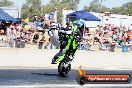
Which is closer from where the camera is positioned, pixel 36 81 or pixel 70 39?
pixel 36 81

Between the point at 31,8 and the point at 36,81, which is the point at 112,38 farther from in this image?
the point at 31,8

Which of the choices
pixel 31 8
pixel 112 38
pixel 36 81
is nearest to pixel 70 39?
pixel 36 81

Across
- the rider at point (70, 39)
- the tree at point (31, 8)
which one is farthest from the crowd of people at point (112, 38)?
the tree at point (31, 8)

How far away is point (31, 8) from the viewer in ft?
236

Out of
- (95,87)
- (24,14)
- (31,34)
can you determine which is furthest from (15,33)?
(24,14)

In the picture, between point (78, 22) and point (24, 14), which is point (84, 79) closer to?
point (78, 22)

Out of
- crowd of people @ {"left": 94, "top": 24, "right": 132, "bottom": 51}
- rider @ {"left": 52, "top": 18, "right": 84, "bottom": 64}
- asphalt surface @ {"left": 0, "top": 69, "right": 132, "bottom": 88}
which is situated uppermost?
rider @ {"left": 52, "top": 18, "right": 84, "bottom": 64}

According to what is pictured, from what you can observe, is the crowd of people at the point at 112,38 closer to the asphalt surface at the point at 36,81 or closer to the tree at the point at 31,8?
the asphalt surface at the point at 36,81

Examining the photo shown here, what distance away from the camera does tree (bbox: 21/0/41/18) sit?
2625 inches

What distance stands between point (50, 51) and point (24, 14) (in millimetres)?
45930

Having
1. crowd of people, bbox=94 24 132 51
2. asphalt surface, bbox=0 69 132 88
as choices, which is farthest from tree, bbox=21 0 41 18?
asphalt surface, bbox=0 69 132 88

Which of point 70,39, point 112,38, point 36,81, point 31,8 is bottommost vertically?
point 112,38

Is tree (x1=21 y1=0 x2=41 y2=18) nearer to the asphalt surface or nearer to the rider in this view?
the rider

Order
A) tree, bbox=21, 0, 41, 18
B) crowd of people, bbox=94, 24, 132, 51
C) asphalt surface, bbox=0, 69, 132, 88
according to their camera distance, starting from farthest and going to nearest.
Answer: tree, bbox=21, 0, 41, 18, crowd of people, bbox=94, 24, 132, 51, asphalt surface, bbox=0, 69, 132, 88
